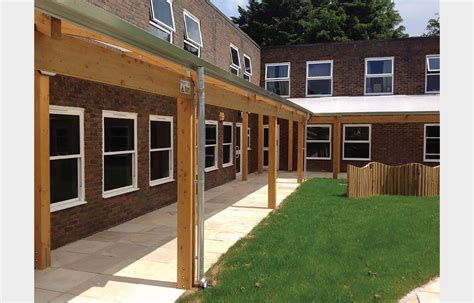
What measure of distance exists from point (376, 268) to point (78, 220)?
4692mm

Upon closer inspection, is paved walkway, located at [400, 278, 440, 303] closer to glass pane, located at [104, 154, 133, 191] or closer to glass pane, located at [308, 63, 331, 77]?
glass pane, located at [104, 154, 133, 191]

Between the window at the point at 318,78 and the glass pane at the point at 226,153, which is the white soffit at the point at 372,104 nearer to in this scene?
the window at the point at 318,78

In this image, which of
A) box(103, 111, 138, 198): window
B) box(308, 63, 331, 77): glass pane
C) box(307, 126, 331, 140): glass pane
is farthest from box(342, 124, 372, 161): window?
box(103, 111, 138, 198): window

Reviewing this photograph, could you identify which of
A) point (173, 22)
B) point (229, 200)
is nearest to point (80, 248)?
point (229, 200)

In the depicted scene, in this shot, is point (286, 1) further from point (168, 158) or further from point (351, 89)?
point (168, 158)

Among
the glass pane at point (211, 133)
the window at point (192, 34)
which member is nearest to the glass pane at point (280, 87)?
the glass pane at point (211, 133)

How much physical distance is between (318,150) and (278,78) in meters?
4.15

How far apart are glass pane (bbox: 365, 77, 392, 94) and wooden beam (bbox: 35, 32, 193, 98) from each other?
1632 cm

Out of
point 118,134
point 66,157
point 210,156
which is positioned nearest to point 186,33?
point 210,156

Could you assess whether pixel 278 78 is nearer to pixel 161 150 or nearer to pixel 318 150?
pixel 318 150

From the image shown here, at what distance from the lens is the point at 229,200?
36.5 ft

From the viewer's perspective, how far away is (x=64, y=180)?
662 centimetres

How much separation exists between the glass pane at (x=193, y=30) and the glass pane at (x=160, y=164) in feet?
11.7

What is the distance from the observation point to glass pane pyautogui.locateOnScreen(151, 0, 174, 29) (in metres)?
9.47
